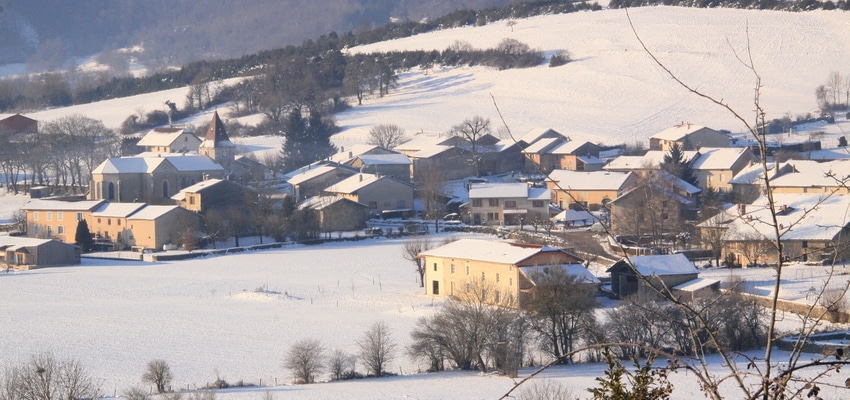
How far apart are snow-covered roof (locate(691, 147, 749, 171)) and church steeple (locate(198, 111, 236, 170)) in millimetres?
14905

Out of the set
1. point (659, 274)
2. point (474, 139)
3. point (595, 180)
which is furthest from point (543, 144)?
point (659, 274)

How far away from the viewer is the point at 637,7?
63875 millimetres

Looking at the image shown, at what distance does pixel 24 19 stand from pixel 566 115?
10846cm

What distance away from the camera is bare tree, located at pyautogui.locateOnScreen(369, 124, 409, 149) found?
139 feet

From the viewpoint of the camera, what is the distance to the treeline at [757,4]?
57188 mm

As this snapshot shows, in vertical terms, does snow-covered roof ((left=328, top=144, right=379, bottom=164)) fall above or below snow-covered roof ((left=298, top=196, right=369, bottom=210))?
above

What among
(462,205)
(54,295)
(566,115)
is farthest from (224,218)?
(566,115)

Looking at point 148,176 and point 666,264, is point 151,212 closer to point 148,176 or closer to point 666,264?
point 148,176

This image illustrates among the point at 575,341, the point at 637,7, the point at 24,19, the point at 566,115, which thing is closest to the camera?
the point at 575,341

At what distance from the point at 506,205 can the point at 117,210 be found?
9715 mm

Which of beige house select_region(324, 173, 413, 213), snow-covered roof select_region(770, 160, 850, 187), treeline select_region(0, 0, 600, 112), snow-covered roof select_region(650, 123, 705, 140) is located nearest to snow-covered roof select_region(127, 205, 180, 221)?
beige house select_region(324, 173, 413, 213)

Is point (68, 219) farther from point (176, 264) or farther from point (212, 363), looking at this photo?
point (212, 363)

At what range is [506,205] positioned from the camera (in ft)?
95.9

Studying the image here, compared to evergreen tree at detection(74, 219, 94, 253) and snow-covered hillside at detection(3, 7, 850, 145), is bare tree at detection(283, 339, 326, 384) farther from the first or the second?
snow-covered hillside at detection(3, 7, 850, 145)
